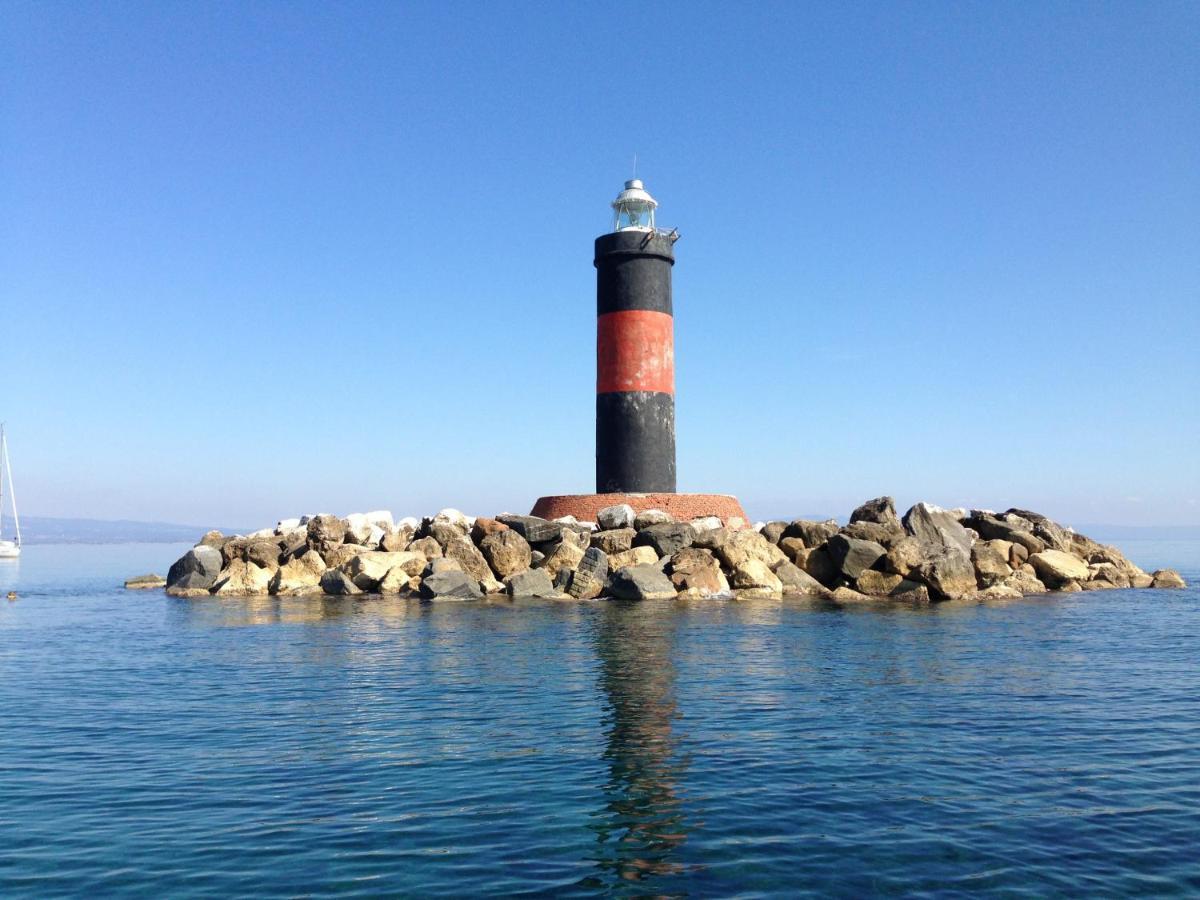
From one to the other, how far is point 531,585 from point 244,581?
920 centimetres

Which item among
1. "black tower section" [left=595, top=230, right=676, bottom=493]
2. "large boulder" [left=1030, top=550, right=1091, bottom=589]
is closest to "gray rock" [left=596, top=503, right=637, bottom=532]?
"black tower section" [left=595, top=230, right=676, bottom=493]

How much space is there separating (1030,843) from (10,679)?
45.7 feet

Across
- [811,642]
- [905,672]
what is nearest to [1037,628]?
[811,642]

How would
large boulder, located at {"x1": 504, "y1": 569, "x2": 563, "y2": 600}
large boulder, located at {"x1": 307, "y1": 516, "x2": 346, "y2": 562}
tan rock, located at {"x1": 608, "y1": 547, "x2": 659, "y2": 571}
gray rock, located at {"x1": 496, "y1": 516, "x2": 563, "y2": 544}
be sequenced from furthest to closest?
large boulder, located at {"x1": 307, "y1": 516, "x2": 346, "y2": 562} < gray rock, located at {"x1": 496, "y1": 516, "x2": 563, "y2": 544} < tan rock, located at {"x1": 608, "y1": 547, "x2": 659, "y2": 571} < large boulder, located at {"x1": 504, "y1": 569, "x2": 563, "y2": 600}

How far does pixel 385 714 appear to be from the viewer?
1150 centimetres

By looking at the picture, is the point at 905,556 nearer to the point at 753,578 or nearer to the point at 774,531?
the point at 753,578

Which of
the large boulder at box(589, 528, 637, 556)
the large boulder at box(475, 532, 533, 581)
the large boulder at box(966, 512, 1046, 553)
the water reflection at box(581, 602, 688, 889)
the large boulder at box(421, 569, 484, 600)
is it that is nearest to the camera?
the water reflection at box(581, 602, 688, 889)

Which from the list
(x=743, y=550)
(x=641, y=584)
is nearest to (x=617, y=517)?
(x=743, y=550)

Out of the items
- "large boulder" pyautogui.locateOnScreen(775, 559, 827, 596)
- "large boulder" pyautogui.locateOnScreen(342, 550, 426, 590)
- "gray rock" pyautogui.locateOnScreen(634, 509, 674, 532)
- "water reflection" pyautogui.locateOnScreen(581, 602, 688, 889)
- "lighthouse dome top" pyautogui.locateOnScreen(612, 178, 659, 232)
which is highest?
"lighthouse dome top" pyautogui.locateOnScreen(612, 178, 659, 232)

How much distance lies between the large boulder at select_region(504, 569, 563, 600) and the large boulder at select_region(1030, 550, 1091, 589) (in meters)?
14.7

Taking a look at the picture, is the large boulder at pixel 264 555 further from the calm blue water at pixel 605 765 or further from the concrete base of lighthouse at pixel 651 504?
the calm blue water at pixel 605 765

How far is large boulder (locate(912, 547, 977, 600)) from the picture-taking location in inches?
980

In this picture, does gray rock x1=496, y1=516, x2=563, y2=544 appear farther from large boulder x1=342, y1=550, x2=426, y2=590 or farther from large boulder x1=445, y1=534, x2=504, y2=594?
large boulder x1=342, y1=550, x2=426, y2=590

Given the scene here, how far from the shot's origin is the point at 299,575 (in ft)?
92.1
